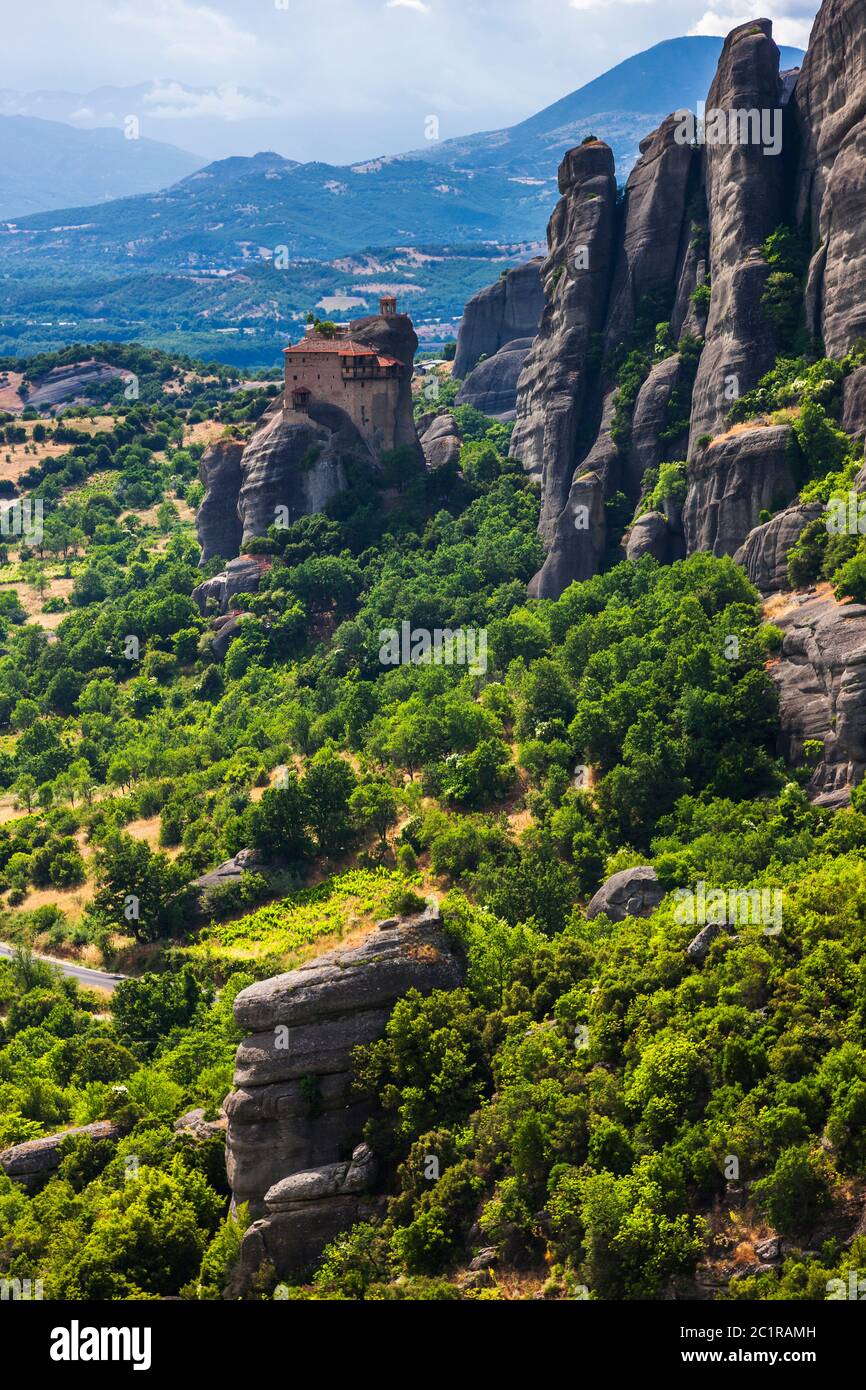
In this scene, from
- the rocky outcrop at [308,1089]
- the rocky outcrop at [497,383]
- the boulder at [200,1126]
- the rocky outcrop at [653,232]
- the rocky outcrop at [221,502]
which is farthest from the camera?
the rocky outcrop at [497,383]

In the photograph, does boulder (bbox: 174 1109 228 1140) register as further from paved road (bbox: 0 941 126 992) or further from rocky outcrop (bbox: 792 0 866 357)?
rocky outcrop (bbox: 792 0 866 357)

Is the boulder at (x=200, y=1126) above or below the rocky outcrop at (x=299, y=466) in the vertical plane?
below

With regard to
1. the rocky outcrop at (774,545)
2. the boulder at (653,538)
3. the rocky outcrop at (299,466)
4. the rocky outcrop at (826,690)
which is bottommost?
the rocky outcrop at (826,690)

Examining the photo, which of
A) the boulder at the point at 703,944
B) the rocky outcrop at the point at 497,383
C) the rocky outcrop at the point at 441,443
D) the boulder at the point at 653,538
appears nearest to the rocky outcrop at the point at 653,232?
the boulder at the point at 653,538

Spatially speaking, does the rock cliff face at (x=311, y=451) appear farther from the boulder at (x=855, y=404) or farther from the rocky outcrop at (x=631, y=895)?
the rocky outcrop at (x=631, y=895)

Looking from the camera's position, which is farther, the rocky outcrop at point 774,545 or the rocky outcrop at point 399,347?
the rocky outcrop at point 399,347
